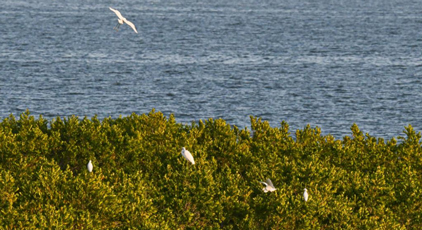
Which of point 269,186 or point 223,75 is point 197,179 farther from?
point 223,75

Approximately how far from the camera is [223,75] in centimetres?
12025

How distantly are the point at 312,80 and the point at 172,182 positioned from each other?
289 ft

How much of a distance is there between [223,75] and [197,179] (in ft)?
295

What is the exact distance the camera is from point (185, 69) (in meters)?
126

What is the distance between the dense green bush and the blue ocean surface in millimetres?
45827

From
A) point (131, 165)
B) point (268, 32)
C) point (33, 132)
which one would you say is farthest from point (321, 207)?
point (268, 32)

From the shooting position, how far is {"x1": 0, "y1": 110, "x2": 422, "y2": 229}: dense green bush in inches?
1133

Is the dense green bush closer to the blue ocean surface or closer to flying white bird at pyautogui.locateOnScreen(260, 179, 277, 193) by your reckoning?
flying white bird at pyautogui.locateOnScreen(260, 179, 277, 193)

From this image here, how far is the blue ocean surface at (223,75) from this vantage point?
9344 centimetres

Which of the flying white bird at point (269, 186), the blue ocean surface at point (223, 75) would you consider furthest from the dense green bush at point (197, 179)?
the blue ocean surface at point (223, 75)

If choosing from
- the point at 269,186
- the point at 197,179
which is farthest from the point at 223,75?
the point at 269,186

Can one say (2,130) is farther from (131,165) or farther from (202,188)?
(202,188)

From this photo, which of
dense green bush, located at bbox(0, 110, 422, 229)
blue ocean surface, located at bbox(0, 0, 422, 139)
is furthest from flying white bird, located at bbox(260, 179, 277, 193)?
blue ocean surface, located at bbox(0, 0, 422, 139)

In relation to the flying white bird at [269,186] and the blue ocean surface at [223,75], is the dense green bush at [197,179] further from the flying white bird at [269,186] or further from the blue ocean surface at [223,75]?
the blue ocean surface at [223,75]
